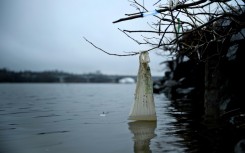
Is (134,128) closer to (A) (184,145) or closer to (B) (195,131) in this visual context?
(B) (195,131)

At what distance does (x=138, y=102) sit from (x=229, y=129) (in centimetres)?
295

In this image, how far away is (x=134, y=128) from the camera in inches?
337

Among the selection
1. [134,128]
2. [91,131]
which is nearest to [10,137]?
[91,131]

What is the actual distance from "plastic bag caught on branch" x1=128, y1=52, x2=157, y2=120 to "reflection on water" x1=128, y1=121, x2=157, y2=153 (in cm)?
28

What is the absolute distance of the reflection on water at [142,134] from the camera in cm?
605

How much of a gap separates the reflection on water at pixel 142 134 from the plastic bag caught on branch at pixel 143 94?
0.92 ft

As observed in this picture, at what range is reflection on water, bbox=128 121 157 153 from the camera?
19.9ft

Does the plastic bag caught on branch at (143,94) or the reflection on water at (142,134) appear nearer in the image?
the reflection on water at (142,134)

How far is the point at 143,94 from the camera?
29.1 feet

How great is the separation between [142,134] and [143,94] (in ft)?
5.50

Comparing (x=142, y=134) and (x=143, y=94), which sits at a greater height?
(x=143, y=94)

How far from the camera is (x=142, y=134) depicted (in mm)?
7578

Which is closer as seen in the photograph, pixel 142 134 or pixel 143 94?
pixel 142 134

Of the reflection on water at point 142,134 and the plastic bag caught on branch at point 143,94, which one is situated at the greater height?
the plastic bag caught on branch at point 143,94
